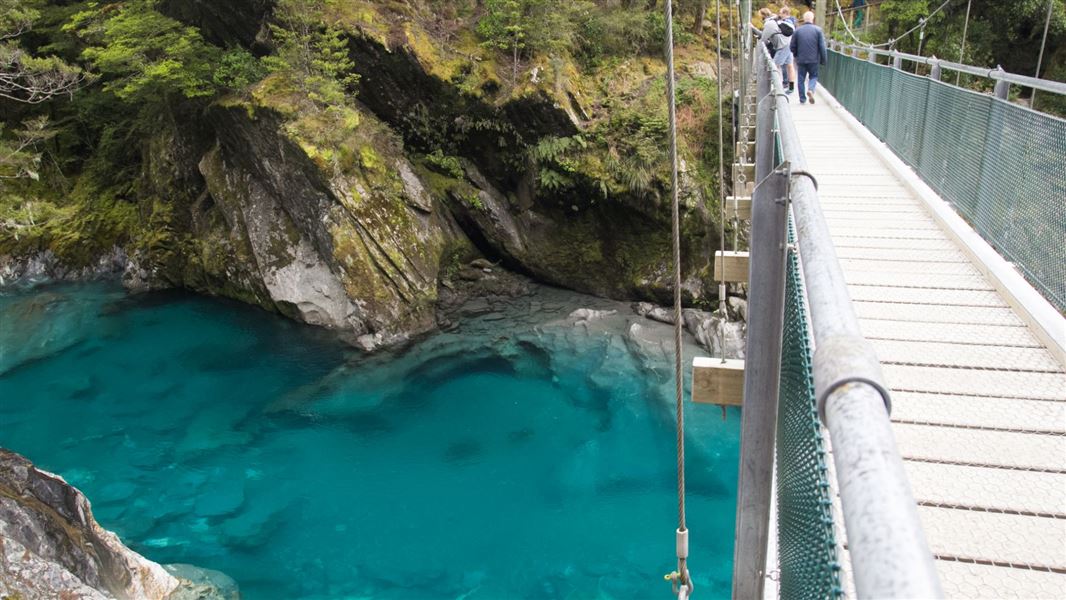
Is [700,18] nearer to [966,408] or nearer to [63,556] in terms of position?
[966,408]

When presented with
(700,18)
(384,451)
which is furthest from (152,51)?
(700,18)

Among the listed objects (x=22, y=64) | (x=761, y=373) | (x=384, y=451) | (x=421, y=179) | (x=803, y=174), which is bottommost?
(x=384, y=451)

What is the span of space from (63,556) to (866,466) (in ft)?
25.8

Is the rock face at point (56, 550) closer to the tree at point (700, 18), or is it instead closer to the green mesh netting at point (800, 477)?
the green mesh netting at point (800, 477)

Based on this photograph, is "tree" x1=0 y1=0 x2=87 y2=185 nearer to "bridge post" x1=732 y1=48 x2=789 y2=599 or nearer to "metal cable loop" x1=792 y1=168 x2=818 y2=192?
"bridge post" x1=732 y1=48 x2=789 y2=599

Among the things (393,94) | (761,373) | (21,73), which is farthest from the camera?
(393,94)

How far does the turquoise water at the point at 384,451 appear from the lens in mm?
8148

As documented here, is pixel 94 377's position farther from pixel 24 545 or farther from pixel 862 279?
pixel 862 279

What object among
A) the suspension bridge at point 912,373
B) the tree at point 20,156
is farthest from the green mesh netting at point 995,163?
the tree at point 20,156

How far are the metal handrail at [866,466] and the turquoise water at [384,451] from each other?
741cm

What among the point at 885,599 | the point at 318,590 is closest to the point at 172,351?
the point at 318,590

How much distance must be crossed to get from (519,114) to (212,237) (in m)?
6.79

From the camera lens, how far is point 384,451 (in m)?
9.94

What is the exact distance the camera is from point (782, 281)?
2314 mm
